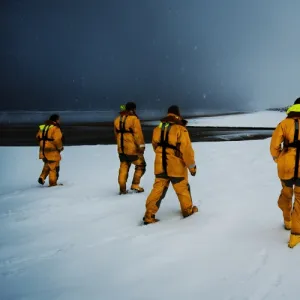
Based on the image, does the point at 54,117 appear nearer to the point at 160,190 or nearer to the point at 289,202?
the point at 160,190

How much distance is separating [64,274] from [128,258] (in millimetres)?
803

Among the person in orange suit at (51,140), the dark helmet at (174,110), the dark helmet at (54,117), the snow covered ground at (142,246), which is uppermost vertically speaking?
the dark helmet at (174,110)

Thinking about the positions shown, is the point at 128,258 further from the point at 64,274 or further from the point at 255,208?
the point at 255,208

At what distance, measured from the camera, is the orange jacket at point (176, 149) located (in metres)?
5.34

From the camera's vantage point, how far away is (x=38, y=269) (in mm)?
4047

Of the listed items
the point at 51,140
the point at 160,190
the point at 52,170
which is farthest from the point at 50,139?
the point at 160,190

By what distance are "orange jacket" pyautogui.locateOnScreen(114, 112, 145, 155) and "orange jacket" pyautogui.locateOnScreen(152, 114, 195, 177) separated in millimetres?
1941

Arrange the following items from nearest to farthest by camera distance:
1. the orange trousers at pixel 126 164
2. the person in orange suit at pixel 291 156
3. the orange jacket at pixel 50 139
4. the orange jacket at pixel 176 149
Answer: the person in orange suit at pixel 291 156 → the orange jacket at pixel 176 149 → the orange trousers at pixel 126 164 → the orange jacket at pixel 50 139

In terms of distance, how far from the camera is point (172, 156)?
5410 millimetres

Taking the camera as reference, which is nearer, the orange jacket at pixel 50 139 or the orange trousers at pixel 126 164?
the orange trousers at pixel 126 164

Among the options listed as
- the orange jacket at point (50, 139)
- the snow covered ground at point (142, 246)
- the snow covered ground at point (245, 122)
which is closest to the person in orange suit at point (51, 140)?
the orange jacket at point (50, 139)

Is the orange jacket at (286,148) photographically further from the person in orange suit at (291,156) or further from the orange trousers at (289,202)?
the orange trousers at (289,202)

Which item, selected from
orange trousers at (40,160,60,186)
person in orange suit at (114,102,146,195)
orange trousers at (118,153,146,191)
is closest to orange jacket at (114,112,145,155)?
person in orange suit at (114,102,146,195)

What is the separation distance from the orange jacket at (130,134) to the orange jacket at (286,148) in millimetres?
3434
